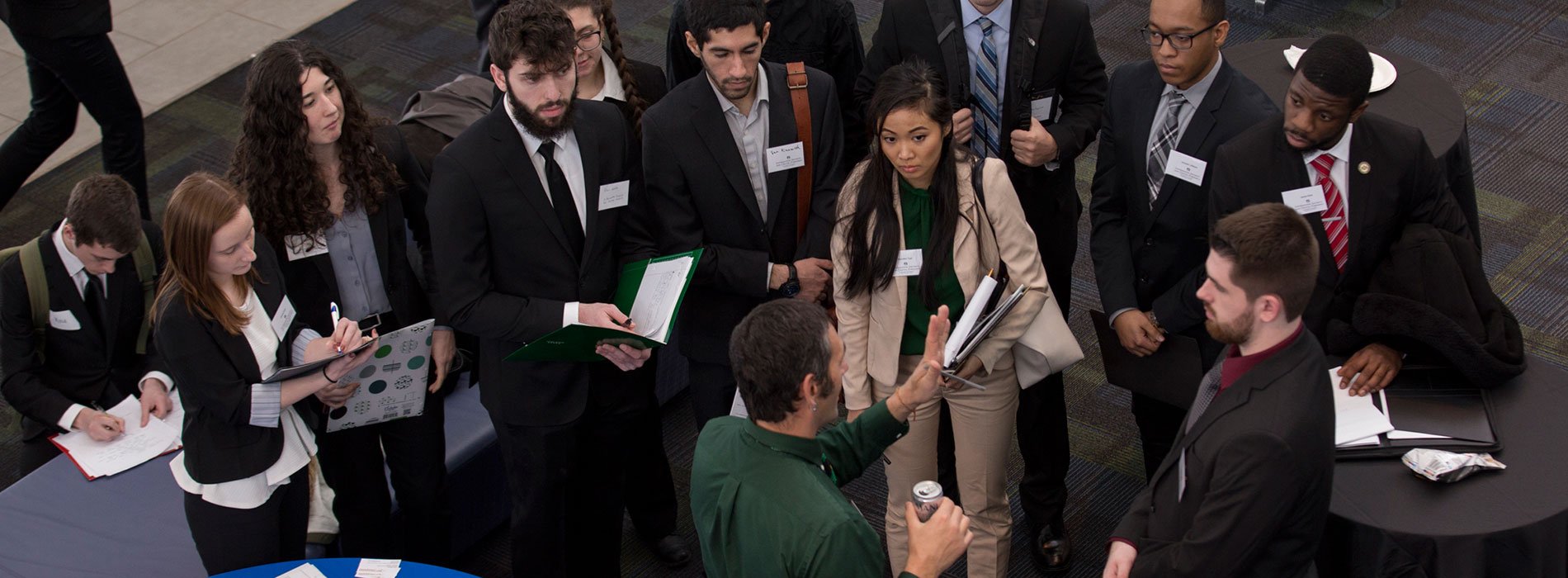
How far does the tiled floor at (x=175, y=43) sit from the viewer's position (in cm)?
653

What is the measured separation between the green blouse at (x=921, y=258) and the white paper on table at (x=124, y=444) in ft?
6.88

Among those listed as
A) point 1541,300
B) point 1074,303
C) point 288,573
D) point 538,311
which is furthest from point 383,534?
point 1541,300

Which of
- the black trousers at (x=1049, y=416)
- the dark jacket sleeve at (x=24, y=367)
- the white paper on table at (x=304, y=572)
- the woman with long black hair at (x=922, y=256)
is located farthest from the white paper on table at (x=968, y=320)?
the dark jacket sleeve at (x=24, y=367)

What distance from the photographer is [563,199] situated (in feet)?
10.3

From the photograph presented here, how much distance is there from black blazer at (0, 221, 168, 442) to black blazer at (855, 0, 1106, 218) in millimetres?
2163

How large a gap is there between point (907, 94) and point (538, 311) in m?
0.99

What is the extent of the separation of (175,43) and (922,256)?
5403 mm

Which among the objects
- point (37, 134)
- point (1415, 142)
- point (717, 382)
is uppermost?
point (1415, 142)

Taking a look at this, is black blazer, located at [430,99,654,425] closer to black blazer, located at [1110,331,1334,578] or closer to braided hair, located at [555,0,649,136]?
braided hair, located at [555,0,649,136]

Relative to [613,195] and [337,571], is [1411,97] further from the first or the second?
[337,571]

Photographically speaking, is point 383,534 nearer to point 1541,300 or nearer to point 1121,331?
point 1121,331

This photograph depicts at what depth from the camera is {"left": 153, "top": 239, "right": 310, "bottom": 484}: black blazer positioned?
2.82 metres

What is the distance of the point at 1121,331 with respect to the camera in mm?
3393

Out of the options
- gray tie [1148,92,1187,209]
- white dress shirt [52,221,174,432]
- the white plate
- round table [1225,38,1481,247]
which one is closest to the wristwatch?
gray tie [1148,92,1187,209]
